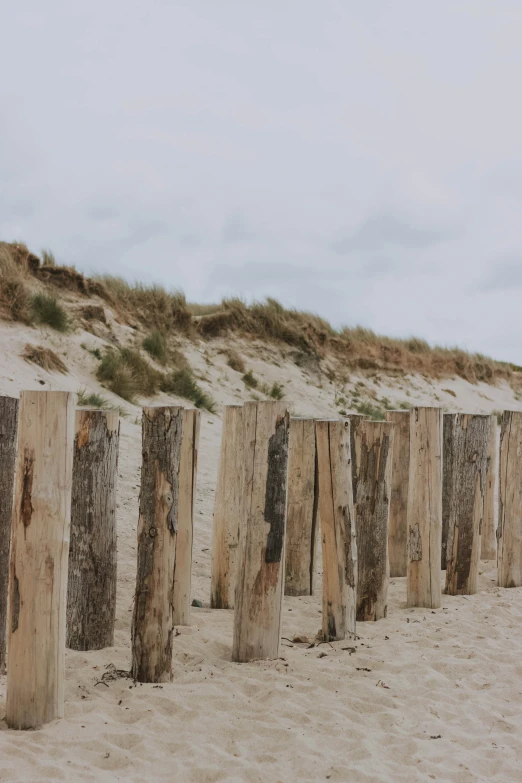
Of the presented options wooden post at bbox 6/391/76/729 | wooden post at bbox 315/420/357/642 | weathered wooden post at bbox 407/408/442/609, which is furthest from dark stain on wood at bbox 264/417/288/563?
weathered wooden post at bbox 407/408/442/609

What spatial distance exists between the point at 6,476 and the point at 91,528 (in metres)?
0.62

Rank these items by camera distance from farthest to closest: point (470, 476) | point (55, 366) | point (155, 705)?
point (55, 366) → point (470, 476) → point (155, 705)

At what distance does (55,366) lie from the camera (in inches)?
448

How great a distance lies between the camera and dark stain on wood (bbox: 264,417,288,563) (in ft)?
13.0

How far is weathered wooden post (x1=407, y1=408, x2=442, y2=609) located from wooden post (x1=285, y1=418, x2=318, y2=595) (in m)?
0.72

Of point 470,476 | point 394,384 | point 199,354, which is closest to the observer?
point 470,476

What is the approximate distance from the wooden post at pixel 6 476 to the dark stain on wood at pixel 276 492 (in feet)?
4.34

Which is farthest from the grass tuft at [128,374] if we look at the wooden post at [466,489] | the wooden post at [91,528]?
the wooden post at [91,528]

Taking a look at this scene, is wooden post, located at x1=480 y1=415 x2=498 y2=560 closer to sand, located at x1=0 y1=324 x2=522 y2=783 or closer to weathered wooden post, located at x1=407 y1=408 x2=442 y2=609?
sand, located at x1=0 y1=324 x2=522 y2=783

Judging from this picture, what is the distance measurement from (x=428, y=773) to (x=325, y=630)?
137cm

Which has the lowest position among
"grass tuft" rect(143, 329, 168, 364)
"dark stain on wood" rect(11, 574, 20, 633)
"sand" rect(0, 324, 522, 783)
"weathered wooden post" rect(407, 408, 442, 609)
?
"sand" rect(0, 324, 522, 783)

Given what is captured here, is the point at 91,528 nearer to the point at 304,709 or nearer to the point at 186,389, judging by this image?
the point at 304,709

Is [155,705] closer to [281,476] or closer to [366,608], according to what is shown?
[281,476]

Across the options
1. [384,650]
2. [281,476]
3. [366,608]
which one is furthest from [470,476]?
[281,476]
